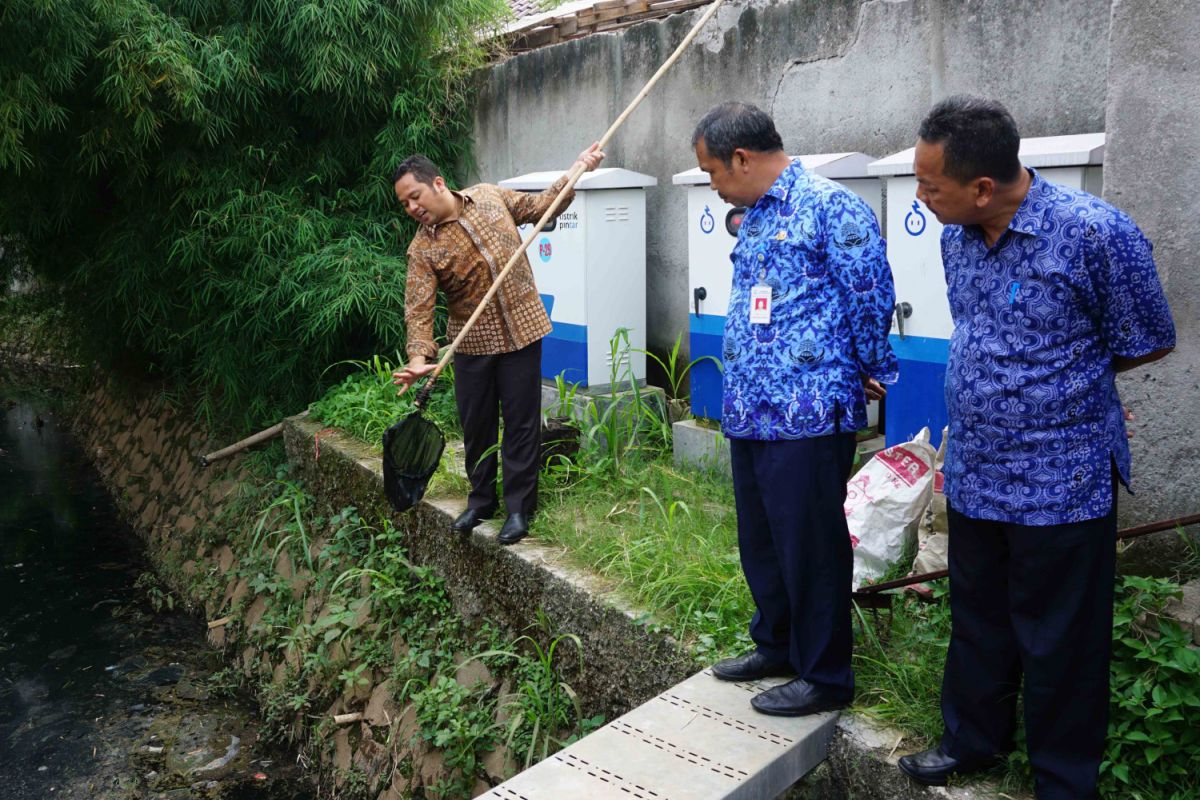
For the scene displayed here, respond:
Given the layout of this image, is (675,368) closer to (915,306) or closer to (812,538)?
(915,306)

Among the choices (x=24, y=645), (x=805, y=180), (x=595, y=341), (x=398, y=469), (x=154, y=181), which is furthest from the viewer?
(x=154, y=181)

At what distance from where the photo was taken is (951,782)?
2.66m

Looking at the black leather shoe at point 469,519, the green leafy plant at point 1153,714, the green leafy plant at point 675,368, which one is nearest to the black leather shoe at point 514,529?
the black leather shoe at point 469,519

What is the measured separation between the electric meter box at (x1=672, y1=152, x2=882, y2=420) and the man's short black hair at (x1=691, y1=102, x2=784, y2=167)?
5.50 feet

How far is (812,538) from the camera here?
2.96 meters

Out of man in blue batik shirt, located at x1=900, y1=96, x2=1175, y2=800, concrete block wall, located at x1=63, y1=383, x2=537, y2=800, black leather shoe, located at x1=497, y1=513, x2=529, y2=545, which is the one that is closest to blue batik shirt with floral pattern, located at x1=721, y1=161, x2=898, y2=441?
man in blue batik shirt, located at x1=900, y1=96, x2=1175, y2=800

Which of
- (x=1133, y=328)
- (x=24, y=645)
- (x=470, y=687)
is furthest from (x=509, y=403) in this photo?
(x=24, y=645)

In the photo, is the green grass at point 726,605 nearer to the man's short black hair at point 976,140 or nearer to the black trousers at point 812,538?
the black trousers at point 812,538

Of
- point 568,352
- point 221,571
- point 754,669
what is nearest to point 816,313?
point 754,669

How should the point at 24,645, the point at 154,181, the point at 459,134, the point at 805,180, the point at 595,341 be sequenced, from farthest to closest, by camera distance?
1. the point at 459,134
2. the point at 154,181
3. the point at 24,645
4. the point at 595,341
5. the point at 805,180

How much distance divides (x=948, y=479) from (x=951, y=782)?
2.50 feet

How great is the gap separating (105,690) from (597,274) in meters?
3.62

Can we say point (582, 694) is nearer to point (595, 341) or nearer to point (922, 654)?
point (922, 654)

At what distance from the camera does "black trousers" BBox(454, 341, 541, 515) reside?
4625 millimetres
